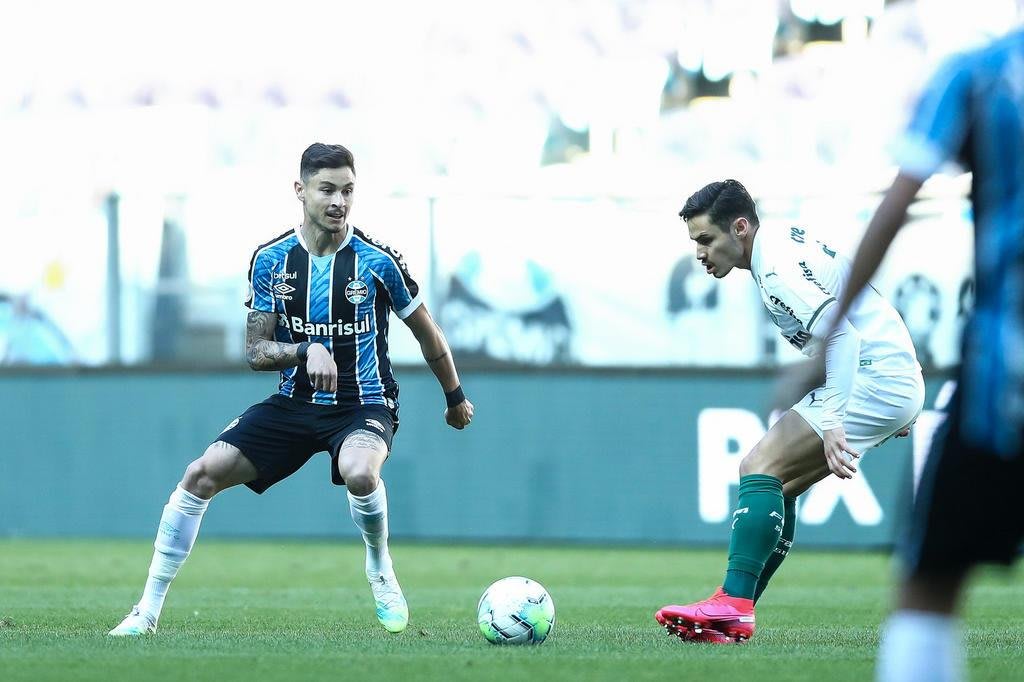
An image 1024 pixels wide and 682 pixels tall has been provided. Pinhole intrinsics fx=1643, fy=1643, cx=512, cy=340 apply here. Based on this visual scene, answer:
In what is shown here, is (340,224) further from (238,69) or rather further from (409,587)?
(238,69)

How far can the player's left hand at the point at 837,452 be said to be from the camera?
542 centimetres

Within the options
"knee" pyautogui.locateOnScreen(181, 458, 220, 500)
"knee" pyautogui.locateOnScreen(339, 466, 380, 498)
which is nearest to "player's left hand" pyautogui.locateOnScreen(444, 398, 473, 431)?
"knee" pyautogui.locateOnScreen(339, 466, 380, 498)

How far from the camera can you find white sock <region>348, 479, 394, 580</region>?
20.6 ft

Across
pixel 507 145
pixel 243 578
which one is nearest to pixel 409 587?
pixel 243 578

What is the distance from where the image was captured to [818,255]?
5891 millimetres

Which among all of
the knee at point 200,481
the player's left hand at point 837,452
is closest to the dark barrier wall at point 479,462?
the knee at point 200,481

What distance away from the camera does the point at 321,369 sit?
6.00 metres

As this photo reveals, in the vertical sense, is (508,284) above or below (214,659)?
above

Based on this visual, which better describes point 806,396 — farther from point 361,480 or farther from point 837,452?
point 361,480

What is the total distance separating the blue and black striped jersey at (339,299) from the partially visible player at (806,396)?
128 cm

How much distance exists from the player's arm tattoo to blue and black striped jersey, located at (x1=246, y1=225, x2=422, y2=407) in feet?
0.14

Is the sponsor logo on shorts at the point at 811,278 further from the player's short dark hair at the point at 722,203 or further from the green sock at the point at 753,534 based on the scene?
the green sock at the point at 753,534

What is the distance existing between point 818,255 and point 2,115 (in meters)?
13.1

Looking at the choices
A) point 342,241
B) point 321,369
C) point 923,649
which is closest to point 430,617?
point 321,369
